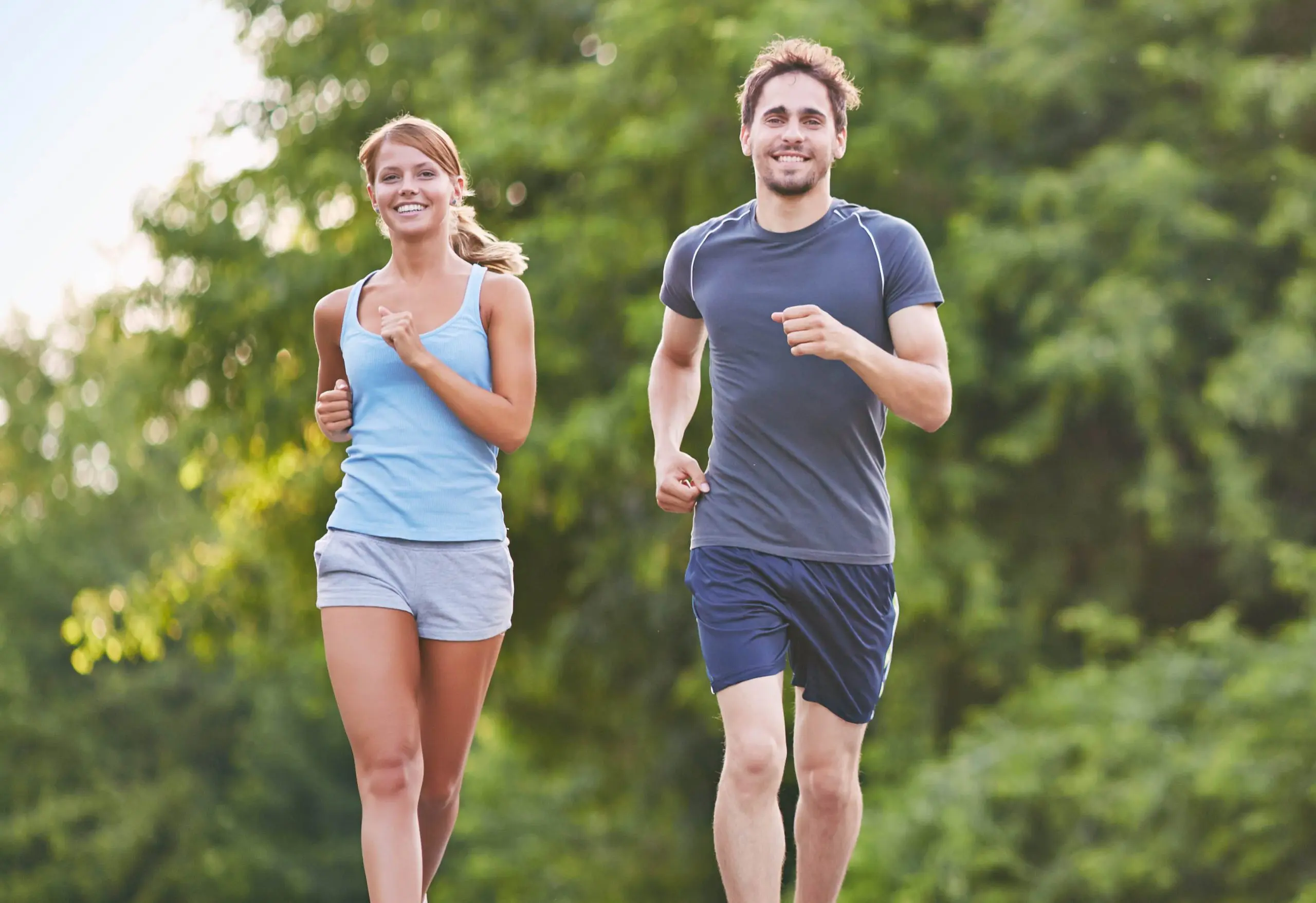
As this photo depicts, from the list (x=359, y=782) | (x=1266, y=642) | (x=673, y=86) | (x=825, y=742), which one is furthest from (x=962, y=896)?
(x=359, y=782)

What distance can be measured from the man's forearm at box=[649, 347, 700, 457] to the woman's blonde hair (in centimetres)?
40

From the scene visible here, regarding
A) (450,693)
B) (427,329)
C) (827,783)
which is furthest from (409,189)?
(827,783)

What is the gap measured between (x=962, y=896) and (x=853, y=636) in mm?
5944

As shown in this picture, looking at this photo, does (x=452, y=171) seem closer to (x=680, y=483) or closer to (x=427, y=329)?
(x=427, y=329)

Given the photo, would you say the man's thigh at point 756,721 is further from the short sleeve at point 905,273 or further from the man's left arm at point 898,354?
the short sleeve at point 905,273

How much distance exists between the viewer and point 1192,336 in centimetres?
943

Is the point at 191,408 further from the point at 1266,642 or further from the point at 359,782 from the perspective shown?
the point at 359,782

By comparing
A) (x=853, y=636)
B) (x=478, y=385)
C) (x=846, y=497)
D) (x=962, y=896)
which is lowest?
(x=962, y=896)

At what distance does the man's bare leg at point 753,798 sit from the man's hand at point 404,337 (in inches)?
36.7

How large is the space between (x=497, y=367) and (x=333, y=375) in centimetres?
45

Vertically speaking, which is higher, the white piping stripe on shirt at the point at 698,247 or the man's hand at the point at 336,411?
the white piping stripe on shirt at the point at 698,247

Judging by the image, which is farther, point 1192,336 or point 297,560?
point 297,560

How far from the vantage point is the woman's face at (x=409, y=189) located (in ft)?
10.3

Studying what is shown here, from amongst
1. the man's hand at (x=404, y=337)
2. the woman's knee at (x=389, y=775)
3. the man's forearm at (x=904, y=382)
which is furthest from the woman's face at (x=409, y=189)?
the woman's knee at (x=389, y=775)
